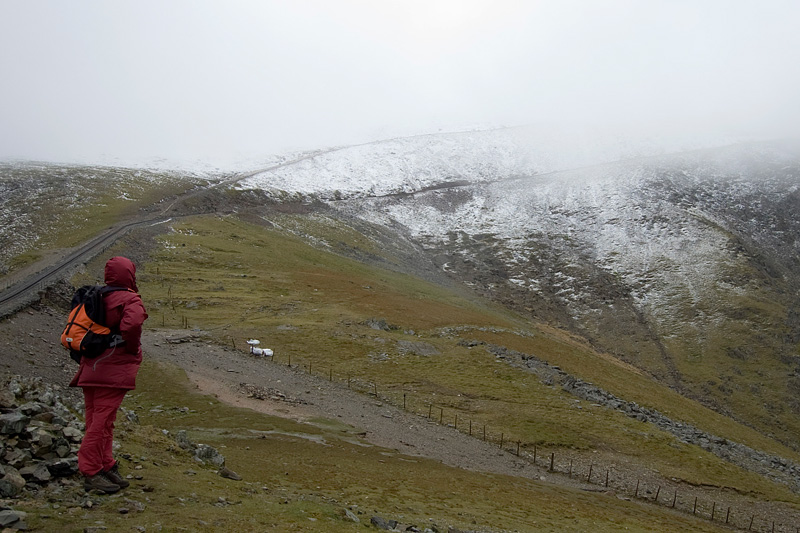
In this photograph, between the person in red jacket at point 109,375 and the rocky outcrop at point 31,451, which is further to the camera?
the person in red jacket at point 109,375

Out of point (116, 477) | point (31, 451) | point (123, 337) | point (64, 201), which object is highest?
point (64, 201)

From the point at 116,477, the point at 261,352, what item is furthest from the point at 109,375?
the point at 261,352

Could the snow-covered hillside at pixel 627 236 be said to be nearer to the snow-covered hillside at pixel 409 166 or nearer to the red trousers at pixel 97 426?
the snow-covered hillside at pixel 409 166

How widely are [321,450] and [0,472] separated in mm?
15859

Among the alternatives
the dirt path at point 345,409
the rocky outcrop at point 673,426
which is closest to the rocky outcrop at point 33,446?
the dirt path at point 345,409

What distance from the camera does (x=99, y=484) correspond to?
407 inches

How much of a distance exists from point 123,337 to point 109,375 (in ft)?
2.58

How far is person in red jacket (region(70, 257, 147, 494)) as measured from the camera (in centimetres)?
1015

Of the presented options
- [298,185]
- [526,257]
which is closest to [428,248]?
[526,257]

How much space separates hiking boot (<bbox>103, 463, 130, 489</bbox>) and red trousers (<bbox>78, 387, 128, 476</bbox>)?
303 millimetres

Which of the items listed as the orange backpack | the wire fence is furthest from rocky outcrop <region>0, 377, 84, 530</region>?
the wire fence

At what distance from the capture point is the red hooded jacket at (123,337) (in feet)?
33.2

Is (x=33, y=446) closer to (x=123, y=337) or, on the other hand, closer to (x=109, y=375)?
(x=109, y=375)

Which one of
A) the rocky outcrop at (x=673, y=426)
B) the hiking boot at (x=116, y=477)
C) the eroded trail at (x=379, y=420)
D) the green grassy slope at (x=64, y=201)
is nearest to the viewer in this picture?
the hiking boot at (x=116, y=477)
